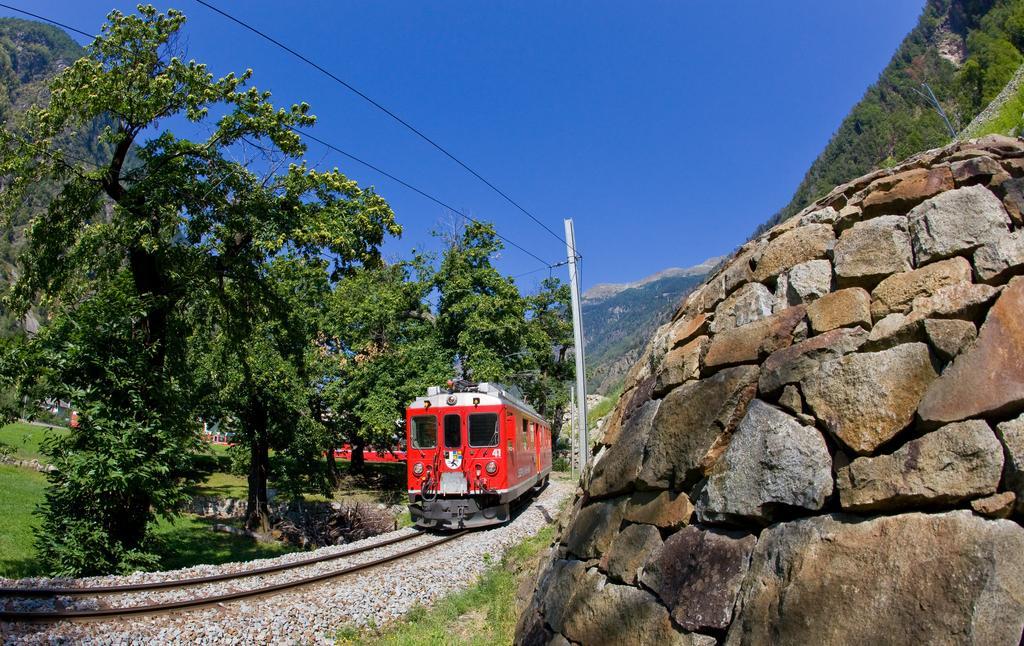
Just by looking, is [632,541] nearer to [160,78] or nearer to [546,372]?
[160,78]

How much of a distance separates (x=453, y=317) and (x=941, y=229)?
2464cm

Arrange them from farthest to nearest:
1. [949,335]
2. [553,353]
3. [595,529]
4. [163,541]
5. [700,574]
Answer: [553,353] → [163,541] → [595,529] → [700,574] → [949,335]

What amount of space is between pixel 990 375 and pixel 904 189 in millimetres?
1795

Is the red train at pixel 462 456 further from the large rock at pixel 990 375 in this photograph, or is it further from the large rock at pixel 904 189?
the large rock at pixel 990 375

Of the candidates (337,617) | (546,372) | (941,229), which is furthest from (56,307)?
(546,372)

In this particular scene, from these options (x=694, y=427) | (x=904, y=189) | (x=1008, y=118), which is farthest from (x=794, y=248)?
(x=1008, y=118)

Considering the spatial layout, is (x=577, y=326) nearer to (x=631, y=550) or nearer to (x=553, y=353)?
(x=631, y=550)

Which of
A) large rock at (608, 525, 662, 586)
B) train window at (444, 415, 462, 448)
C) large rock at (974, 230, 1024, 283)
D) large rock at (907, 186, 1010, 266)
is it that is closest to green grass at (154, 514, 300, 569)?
train window at (444, 415, 462, 448)

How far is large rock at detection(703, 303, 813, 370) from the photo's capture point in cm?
448

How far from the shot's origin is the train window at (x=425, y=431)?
15.7m

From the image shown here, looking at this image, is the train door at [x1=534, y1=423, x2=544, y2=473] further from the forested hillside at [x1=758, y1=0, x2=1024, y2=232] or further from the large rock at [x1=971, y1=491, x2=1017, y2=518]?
the large rock at [x1=971, y1=491, x2=1017, y2=518]

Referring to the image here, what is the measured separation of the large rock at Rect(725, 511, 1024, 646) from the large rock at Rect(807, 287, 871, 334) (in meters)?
1.33

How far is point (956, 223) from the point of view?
13.2ft

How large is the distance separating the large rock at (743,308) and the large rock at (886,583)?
1843mm
